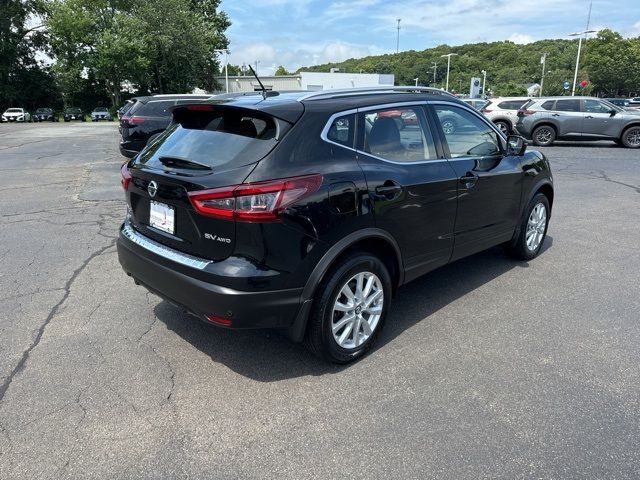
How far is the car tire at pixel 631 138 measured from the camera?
55.6ft

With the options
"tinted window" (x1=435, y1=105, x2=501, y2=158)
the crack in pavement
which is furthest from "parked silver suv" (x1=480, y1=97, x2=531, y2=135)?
the crack in pavement

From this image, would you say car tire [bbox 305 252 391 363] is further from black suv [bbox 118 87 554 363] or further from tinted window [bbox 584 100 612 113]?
tinted window [bbox 584 100 612 113]

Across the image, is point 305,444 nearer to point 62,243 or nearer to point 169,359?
point 169,359

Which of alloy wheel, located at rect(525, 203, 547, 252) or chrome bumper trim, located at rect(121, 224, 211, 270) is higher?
chrome bumper trim, located at rect(121, 224, 211, 270)

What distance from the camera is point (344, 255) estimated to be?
3.12m

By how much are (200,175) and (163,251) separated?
61 centimetres

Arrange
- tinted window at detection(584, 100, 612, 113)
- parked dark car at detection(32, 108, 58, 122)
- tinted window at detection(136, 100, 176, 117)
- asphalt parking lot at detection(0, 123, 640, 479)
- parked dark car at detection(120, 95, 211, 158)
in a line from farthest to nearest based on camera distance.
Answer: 1. parked dark car at detection(32, 108, 58, 122)
2. tinted window at detection(584, 100, 612, 113)
3. tinted window at detection(136, 100, 176, 117)
4. parked dark car at detection(120, 95, 211, 158)
5. asphalt parking lot at detection(0, 123, 640, 479)

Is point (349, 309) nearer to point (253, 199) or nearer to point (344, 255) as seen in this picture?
point (344, 255)

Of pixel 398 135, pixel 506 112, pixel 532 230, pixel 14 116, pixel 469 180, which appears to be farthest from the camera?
pixel 14 116

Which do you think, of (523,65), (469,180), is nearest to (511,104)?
(469,180)

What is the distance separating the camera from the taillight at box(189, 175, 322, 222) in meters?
2.69

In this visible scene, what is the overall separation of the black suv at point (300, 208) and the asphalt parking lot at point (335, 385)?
465mm

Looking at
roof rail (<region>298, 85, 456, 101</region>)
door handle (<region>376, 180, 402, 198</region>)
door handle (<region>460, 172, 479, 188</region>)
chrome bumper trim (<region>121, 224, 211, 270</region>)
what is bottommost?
chrome bumper trim (<region>121, 224, 211, 270</region>)

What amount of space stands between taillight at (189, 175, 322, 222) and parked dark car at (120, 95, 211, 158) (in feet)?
33.7
